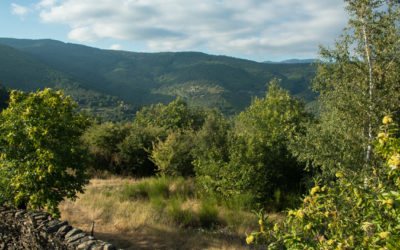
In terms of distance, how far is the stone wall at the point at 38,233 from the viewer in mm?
4629

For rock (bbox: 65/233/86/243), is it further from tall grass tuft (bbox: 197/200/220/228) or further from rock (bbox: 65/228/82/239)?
tall grass tuft (bbox: 197/200/220/228)

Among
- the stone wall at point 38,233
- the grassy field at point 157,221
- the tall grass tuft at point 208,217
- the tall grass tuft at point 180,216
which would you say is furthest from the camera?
the tall grass tuft at point 208,217

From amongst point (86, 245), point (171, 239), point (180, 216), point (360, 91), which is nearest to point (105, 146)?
point (180, 216)

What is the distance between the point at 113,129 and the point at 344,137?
13.5 m

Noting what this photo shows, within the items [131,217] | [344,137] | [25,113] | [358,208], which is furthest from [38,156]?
[344,137]

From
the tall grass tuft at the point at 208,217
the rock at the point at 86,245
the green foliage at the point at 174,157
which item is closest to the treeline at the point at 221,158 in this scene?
the green foliage at the point at 174,157

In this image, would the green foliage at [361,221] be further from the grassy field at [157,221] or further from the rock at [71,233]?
the rock at [71,233]

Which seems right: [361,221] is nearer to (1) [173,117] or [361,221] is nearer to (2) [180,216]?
(2) [180,216]

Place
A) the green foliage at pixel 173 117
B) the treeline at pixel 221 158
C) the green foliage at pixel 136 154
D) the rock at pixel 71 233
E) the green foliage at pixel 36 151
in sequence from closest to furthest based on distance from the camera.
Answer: the rock at pixel 71 233 < the green foliage at pixel 36 151 < the treeline at pixel 221 158 < the green foliage at pixel 136 154 < the green foliage at pixel 173 117

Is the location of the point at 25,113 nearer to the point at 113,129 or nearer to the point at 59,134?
the point at 59,134

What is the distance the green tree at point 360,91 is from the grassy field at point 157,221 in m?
3.59

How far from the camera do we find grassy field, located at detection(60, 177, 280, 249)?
623 cm

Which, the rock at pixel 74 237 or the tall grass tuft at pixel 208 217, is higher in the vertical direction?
the rock at pixel 74 237

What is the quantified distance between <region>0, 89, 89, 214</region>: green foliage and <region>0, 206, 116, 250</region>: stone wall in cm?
27
